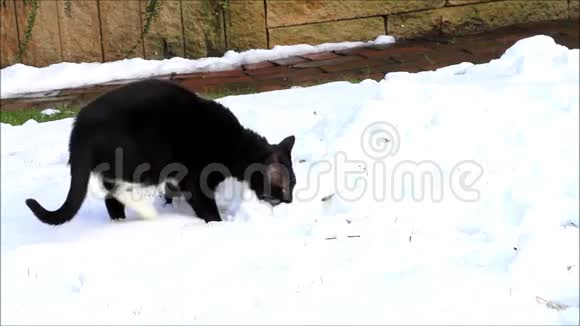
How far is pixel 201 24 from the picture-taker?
19.9ft

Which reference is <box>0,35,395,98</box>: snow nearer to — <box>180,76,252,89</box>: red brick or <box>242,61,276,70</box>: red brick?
<box>242,61,276,70</box>: red brick

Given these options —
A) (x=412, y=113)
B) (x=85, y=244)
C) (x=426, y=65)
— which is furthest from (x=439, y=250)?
(x=426, y=65)

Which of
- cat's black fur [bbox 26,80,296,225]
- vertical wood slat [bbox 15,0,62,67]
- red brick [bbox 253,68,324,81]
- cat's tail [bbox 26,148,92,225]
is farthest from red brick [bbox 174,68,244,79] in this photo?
cat's tail [bbox 26,148,92,225]

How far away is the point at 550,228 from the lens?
256 centimetres

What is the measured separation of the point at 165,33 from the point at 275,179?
3364 millimetres

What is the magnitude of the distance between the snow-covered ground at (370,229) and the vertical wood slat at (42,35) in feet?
7.84

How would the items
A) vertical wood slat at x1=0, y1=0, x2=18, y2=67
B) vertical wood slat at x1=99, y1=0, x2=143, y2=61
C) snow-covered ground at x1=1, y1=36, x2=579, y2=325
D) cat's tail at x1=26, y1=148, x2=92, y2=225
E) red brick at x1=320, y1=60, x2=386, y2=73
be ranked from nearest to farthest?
snow-covered ground at x1=1, y1=36, x2=579, y2=325, cat's tail at x1=26, y1=148, x2=92, y2=225, red brick at x1=320, y1=60, x2=386, y2=73, vertical wood slat at x1=0, y1=0, x2=18, y2=67, vertical wood slat at x1=99, y1=0, x2=143, y2=61

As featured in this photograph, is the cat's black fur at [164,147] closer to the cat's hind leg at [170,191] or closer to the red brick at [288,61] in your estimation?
the cat's hind leg at [170,191]

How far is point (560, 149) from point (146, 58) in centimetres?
391

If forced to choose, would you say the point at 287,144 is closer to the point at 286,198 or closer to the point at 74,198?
the point at 286,198

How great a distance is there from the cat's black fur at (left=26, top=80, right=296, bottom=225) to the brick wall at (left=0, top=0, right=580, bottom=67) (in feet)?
10.00

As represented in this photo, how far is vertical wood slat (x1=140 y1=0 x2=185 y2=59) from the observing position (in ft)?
19.8

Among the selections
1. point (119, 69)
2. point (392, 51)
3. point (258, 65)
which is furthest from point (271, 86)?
point (119, 69)

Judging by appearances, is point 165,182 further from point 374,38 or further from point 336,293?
point 374,38
